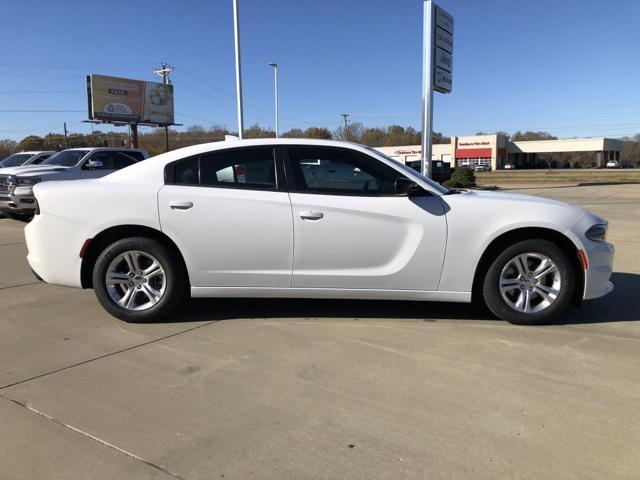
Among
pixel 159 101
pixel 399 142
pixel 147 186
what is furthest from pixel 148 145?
pixel 147 186

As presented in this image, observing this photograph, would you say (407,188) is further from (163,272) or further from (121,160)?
(121,160)

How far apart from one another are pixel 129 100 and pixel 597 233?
4410 cm

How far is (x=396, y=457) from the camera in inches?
104

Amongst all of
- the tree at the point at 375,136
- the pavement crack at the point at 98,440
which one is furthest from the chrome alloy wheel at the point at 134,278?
the tree at the point at 375,136

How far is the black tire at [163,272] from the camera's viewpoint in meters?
4.57

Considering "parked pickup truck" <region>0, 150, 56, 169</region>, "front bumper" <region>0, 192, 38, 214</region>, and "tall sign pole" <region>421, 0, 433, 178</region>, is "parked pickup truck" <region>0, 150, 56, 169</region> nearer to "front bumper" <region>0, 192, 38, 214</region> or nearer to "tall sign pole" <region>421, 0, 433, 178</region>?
"front bumper" <region>0, 192, 38, 214</region>

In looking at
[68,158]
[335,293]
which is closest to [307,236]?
[335,293]

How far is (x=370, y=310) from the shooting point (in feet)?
16.8

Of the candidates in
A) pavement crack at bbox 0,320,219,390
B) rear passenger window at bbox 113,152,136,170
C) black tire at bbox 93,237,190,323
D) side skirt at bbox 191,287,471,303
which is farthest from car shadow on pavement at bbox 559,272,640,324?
rear passenger window at bbox 113,152,136,170

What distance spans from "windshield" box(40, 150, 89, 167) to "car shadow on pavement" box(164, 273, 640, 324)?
8.83 metres

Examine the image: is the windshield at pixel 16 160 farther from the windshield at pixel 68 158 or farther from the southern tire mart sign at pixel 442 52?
the southern tire mart sign at pixel 442 52

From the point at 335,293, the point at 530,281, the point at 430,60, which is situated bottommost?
the point at 335,293

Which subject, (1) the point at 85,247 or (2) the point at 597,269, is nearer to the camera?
(2) the point at 597,269

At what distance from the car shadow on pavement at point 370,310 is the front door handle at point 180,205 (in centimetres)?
105
